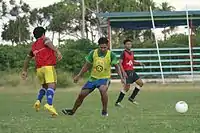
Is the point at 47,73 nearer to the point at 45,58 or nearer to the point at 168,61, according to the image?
the point at 45,58

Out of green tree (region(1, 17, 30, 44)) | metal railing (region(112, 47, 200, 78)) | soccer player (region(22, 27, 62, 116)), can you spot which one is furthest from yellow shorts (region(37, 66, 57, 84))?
green tree (region(1, 17, 30, 44))

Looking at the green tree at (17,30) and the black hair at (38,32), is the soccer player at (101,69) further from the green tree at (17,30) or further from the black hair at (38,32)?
the green tree at (17,30)

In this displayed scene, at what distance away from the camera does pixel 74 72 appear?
34.4 meters

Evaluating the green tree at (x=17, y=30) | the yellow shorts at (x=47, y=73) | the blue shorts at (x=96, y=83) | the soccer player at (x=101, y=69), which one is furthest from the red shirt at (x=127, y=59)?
the green tree at (x=17, y=30)

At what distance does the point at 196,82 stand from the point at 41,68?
21.1m

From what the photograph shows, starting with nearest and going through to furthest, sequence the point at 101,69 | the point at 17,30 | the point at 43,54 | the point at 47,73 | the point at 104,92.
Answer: the point at 104,92, the point at 101,69, the point at 47,73, the point at 43,54, the point at 17,30

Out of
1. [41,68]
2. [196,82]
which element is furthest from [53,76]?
[196,82]

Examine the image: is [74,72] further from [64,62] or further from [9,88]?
[9,88]

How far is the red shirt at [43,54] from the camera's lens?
41.0 ft

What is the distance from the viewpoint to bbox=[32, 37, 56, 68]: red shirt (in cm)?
1249

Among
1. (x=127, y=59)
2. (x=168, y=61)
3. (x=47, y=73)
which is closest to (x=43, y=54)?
(x=47, y=73)

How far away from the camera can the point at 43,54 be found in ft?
41.1

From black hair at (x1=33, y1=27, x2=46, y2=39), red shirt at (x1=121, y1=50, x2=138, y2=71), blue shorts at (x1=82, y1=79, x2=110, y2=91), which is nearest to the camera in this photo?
blue shorts at (x1=82, y1=79, x2=110, y2=91)

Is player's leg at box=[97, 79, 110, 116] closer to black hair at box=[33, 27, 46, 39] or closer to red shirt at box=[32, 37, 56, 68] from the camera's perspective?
red shirt at box=[32, 37, 56, 68]
